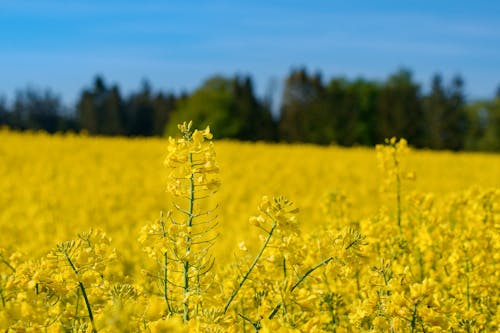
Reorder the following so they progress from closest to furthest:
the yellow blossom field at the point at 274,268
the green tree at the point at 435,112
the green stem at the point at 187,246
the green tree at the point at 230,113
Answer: the yellow blossom field at the point at 274,268, the green stem at the point at 187,246, the green tree at the point at 435,112, the green tree at the point at 230,113

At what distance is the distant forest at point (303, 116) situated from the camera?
53.7 meters

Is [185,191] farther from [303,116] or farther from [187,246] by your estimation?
[303,116]

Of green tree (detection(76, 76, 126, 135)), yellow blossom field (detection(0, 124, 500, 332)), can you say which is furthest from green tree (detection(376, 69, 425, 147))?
yellow blossom field (detection(0, 124, 500, 332))

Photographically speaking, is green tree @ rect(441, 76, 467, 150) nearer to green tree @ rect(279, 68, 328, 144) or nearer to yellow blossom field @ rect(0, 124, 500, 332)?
green tree @ rect(279, 68, 328, 144)

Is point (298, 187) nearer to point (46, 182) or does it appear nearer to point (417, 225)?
point (46, 182)

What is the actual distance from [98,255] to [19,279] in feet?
1.00

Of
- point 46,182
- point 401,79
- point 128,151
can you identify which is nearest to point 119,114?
point 401,79

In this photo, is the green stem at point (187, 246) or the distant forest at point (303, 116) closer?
the green stem at point (187, 246)

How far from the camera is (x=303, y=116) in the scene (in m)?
55.9

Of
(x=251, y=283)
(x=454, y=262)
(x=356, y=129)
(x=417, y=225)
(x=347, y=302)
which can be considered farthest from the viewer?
(x=356, y=129)

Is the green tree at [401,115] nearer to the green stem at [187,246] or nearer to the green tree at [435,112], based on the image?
the green tree at [435,112]

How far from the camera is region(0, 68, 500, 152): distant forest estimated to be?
176 feet

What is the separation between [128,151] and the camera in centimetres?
2180

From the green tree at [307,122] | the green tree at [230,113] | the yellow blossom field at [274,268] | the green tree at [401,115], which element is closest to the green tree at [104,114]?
the green tree at [230,113]
